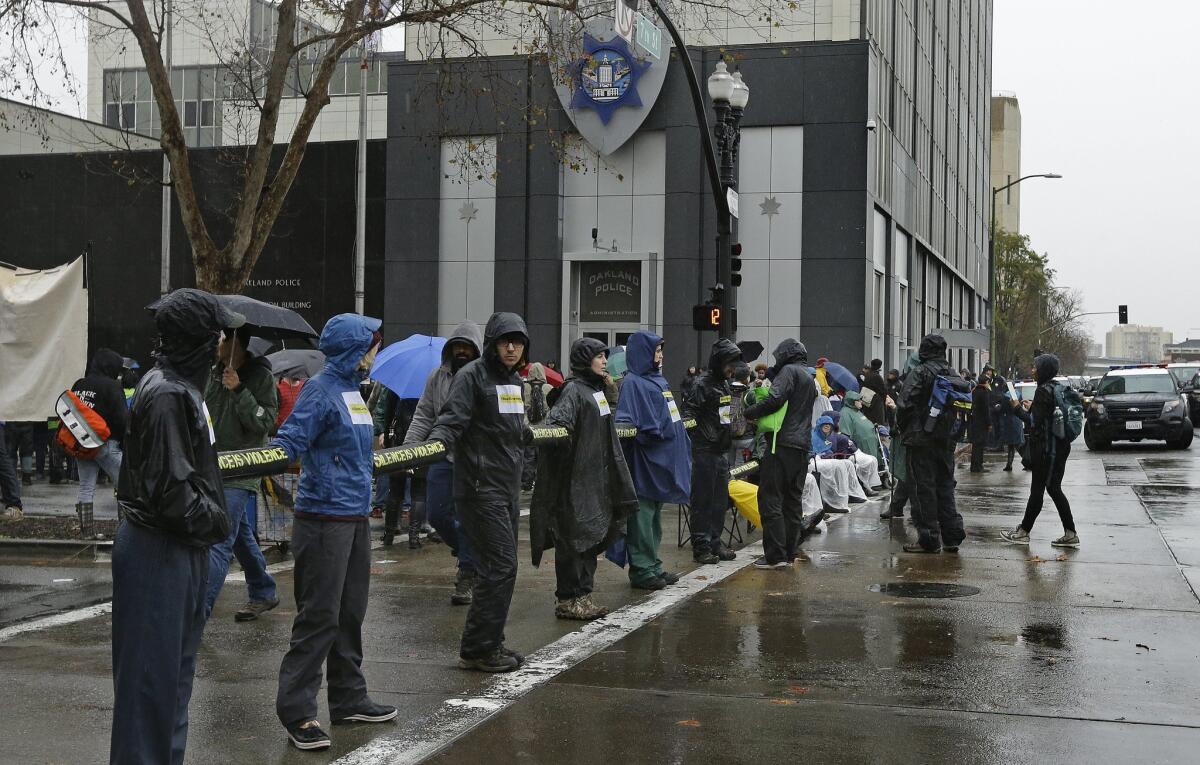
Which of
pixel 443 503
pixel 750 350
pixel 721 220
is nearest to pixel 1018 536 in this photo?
pixel 443 503

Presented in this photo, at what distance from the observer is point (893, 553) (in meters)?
12.4

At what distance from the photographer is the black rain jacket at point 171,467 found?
438cm

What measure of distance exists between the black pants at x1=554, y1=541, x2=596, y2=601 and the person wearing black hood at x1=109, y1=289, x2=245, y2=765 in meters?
4.37

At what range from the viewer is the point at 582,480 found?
8680 millimetres

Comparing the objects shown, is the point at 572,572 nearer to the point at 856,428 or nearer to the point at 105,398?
the point at 105,398

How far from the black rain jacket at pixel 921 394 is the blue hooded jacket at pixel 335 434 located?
736cm

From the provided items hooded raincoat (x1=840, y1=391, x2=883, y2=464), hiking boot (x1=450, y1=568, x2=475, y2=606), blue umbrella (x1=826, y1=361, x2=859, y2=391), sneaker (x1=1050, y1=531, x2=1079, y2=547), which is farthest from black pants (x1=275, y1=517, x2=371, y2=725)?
blue umbrella (x1=826, y1=361, x2=859, y2=391)

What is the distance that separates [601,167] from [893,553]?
20.0 meters

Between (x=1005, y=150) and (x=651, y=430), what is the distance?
141725 mm

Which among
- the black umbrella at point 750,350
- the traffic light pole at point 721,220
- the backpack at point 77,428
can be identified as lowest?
the backpack at point 77,428

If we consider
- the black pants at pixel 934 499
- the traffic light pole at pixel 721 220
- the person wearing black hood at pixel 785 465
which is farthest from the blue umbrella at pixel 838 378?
the person wearing black hood at pixel 785 465

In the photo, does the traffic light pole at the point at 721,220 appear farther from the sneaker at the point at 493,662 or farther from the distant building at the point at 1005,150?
the distant building at the point at 1005,150

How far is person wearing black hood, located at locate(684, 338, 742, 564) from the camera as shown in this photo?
11.5m

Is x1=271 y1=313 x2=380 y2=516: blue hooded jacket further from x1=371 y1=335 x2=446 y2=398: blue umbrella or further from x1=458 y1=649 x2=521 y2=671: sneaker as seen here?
x1=371 y1=335 x2=446 y2=398: blue umbrella
